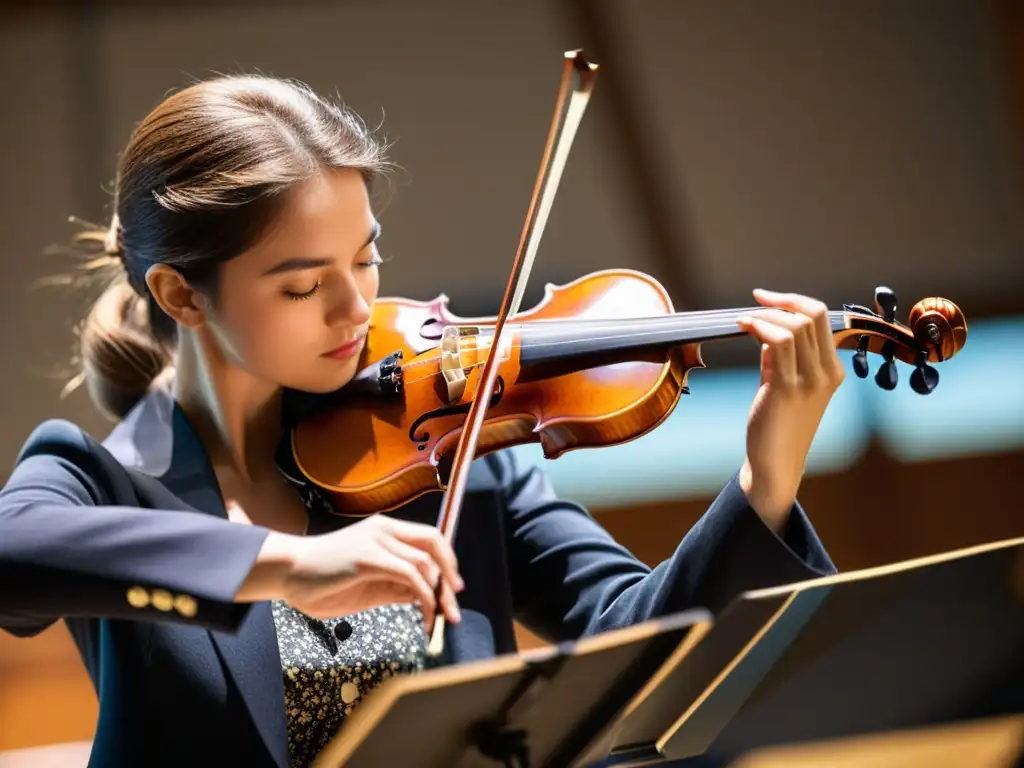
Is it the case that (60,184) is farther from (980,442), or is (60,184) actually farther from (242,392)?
(980,442)

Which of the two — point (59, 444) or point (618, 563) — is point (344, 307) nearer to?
point (59, 444)

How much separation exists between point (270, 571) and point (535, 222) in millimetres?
397

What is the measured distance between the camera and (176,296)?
116 centimetres

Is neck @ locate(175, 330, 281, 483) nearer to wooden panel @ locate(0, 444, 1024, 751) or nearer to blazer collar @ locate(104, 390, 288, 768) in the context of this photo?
blazer collar @ locate(104, 390, 288, 768)

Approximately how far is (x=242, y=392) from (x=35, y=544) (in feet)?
1.21

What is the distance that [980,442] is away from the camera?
272cm

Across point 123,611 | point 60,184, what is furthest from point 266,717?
point 60,184

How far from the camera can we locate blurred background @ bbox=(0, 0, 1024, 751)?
254 cm

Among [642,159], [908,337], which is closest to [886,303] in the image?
[908,337]

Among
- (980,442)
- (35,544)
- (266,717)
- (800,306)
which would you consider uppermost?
(800,306)

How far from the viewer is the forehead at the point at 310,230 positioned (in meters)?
1.08

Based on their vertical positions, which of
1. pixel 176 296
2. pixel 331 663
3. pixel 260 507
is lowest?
pixel 331 663

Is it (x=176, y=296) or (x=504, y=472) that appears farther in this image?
(x=504, y=472)

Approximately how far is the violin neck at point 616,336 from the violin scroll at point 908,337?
2cm
